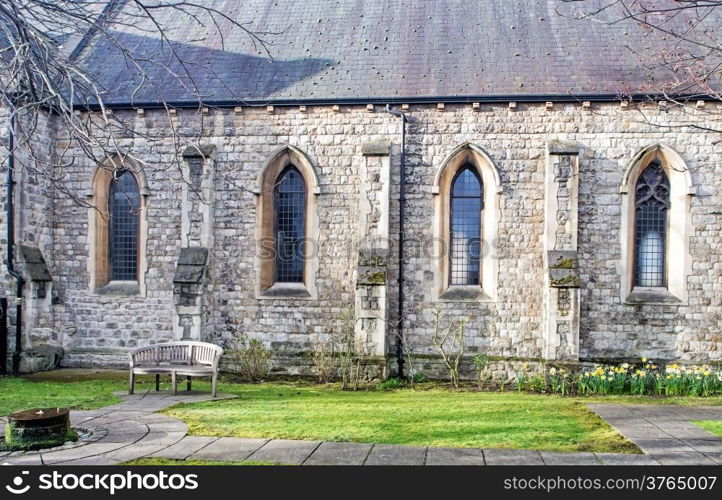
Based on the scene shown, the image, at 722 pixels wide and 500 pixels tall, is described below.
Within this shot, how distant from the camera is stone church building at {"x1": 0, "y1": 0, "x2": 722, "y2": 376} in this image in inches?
499

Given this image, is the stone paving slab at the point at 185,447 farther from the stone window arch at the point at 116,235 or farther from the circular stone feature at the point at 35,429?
the stone window arch at the point at 116,235

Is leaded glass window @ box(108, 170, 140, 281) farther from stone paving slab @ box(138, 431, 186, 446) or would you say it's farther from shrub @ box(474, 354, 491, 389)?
shrub @ box(474, 354, 491, 389)

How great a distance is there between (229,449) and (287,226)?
7756 mm

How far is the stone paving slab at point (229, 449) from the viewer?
643 cm

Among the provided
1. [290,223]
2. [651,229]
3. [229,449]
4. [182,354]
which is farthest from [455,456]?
[651,229]

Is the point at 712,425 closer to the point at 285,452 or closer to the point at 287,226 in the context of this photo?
the point at 285,452

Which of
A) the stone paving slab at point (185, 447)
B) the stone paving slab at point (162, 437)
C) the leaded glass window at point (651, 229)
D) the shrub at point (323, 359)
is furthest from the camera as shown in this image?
the leaded glass window at point (651, 229)

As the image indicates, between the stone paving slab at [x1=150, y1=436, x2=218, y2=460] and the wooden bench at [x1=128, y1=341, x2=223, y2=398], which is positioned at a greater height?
the wooden bench at [x1=128, y1=341, x2=223, y2=398]

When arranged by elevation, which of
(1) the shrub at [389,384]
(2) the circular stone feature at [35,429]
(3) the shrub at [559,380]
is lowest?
(1) the shrub at [389,384]

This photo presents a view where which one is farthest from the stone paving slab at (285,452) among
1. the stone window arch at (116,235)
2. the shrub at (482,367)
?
the stone window arch at (116,235)

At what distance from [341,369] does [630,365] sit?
20.1ft

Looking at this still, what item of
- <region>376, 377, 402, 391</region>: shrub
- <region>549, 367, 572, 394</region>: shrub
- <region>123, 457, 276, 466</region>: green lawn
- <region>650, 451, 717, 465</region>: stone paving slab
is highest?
<region>123, 457, 276, 466</region>: green lawn

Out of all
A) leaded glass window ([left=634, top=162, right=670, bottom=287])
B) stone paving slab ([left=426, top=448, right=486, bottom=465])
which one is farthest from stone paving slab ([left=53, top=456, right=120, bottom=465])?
leaded glass window ([left=634, top=162, right=670, bottom=287])

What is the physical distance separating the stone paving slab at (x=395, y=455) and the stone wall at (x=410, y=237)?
573 centimetres
